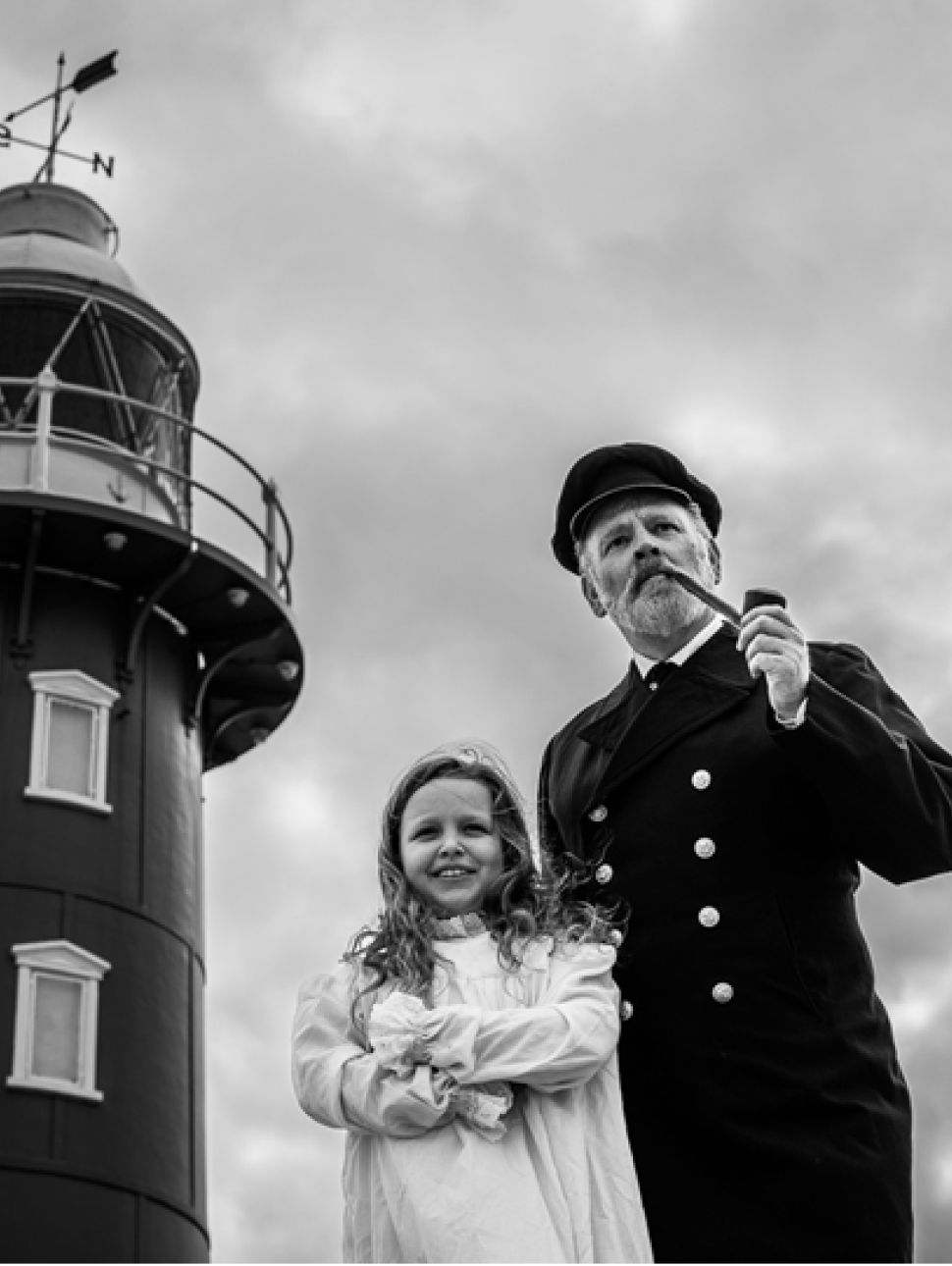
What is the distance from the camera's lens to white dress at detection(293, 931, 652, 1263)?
4.41 m

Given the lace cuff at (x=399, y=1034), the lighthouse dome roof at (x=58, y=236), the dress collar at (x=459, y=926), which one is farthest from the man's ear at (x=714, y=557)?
the lighthouse dome roof at (x=58, y=236)

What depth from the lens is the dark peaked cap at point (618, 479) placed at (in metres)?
5.71

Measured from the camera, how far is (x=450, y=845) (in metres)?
5.25

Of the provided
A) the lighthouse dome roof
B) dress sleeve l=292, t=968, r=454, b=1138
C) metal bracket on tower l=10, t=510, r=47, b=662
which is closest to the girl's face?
dress sleeve l=292, t=968, r=454, b=1138

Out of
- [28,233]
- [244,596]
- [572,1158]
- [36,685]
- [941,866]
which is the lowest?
[572,1158]

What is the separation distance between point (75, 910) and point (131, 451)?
4.73 meters

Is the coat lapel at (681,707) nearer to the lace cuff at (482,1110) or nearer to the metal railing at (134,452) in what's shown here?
the lace cuff at (482,1110)

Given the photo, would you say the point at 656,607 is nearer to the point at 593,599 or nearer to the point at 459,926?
the point at 593,599

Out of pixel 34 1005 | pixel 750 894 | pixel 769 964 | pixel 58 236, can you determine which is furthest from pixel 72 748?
pixel 769 964

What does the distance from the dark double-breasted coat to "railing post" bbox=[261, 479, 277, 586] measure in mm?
11810

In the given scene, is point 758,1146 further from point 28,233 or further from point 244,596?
point 28,233

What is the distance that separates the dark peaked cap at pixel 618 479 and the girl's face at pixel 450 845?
961 mm

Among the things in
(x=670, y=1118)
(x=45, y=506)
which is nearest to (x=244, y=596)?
(x=45, y=506)

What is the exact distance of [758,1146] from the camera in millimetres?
4707
